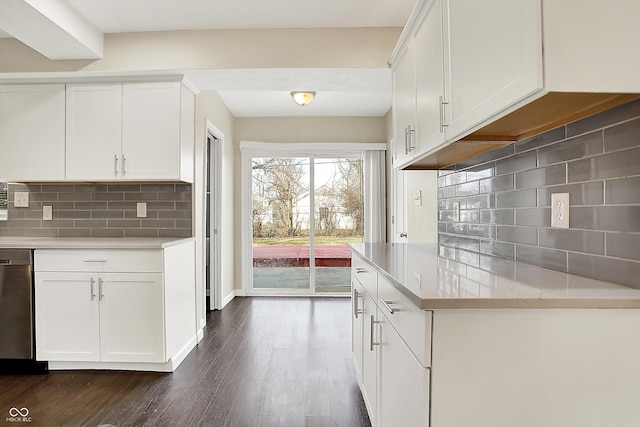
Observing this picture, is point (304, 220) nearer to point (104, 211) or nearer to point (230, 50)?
point (104, 211)

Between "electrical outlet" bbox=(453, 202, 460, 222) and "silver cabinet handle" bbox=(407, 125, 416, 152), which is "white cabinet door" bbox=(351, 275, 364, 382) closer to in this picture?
"electrical outlet" bbox=(453, 202, 460, 222)

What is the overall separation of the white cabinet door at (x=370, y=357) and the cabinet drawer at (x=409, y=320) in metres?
0.28

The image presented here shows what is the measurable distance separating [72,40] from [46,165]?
3.36ft

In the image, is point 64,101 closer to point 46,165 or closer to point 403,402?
point 46,165

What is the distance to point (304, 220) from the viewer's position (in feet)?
17.3

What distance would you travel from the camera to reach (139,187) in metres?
3.32

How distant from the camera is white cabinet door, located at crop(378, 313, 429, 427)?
40.5 inches

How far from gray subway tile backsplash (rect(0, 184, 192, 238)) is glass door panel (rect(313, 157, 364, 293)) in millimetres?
2273

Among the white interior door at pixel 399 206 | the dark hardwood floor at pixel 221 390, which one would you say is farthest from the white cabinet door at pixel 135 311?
the white interior door at pixel 399 206

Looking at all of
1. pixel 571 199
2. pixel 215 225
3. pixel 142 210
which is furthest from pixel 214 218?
pixel 571 199

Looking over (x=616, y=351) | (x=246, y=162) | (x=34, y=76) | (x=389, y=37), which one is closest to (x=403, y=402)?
(x=616, y=351)

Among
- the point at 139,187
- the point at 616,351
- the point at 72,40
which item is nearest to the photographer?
the point at 616,351

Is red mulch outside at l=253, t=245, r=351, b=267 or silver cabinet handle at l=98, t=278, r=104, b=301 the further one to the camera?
red mulch outside at l=253, t=245, r=351, b=267

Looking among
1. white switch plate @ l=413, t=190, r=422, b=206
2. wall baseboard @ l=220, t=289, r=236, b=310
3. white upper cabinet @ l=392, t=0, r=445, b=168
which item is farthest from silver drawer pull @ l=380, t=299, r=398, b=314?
wall baseboard @ l=220, t=289, r=236, b=310
